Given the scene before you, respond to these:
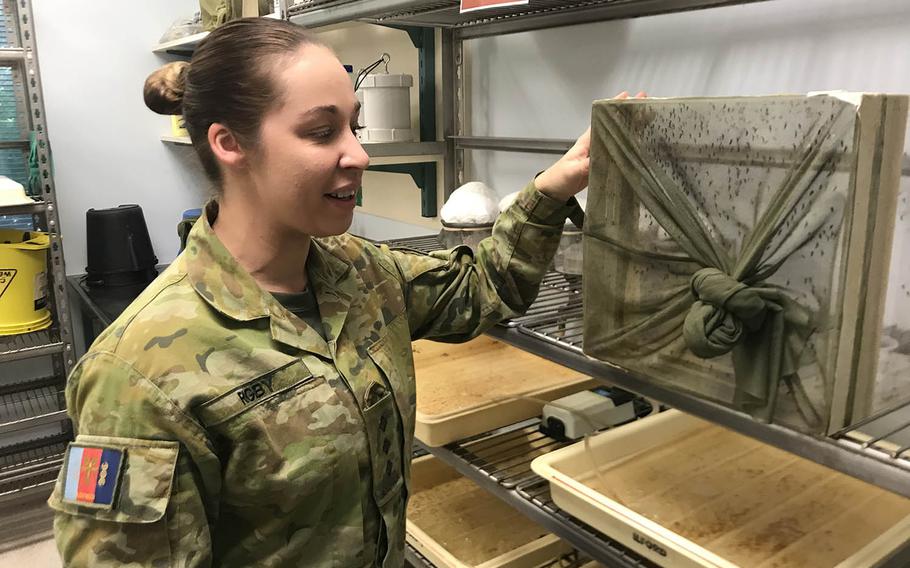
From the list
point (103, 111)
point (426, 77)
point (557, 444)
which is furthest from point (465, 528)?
point (103, 111)

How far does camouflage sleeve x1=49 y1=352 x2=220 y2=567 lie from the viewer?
863mm

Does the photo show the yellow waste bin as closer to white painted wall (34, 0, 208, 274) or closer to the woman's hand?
white painted wall (34, 0, 208, 274)

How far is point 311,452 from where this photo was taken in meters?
0.96

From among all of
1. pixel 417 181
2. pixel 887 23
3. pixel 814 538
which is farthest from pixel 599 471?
pixel 417 181

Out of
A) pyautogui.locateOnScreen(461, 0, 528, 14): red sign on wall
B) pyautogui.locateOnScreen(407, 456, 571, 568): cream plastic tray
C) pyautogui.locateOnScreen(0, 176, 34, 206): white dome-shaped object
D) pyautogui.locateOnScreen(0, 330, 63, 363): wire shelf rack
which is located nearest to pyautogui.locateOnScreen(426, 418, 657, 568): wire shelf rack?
pyautogui.locateOnScreen(407, 456, 571, 568): cream plastic tray

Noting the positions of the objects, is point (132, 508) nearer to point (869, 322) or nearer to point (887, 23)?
point (869, 322)

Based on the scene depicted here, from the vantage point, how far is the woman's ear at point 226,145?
964 millimetres

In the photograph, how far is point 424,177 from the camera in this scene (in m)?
2.23

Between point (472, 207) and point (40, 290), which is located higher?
point (472, 207)

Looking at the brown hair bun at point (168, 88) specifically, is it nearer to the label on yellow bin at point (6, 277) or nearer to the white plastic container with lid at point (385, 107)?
the white plastic container with lid at point (385, 107)

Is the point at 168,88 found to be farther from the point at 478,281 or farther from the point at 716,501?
the point at 716,501

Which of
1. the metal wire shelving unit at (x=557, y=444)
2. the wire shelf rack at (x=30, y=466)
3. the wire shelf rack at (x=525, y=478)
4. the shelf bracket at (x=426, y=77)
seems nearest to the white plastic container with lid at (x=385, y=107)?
the shelf bracket at (x=426, y=77)

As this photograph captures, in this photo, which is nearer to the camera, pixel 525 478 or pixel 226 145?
pixel 226 145

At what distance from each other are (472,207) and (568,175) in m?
0.39
